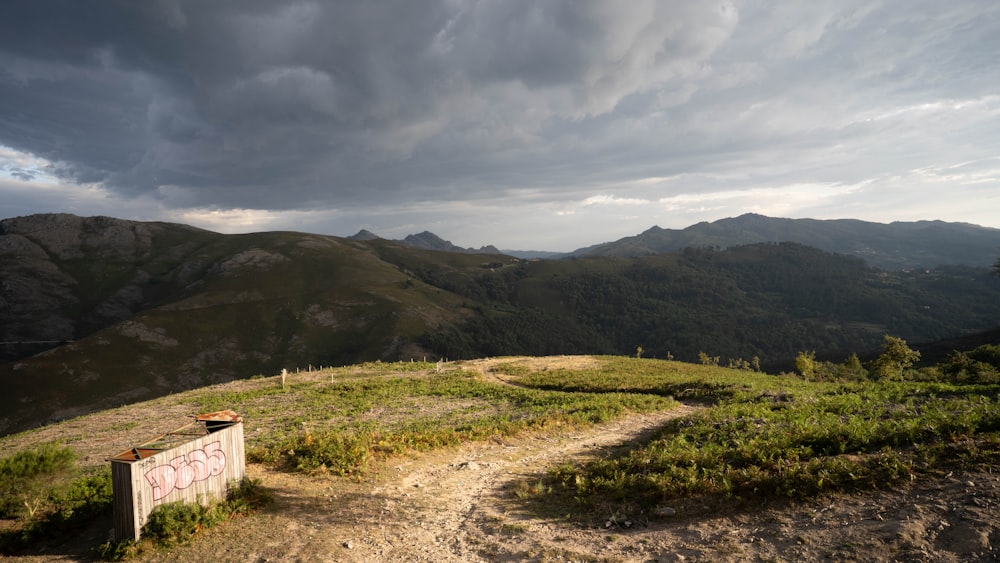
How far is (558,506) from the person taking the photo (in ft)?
43.2

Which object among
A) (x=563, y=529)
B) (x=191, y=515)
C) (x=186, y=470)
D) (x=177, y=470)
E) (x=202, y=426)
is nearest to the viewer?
(x=563, y=529)

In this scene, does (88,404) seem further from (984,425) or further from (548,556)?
(984,425)

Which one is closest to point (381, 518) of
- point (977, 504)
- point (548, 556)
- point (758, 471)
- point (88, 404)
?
point (548, 556)

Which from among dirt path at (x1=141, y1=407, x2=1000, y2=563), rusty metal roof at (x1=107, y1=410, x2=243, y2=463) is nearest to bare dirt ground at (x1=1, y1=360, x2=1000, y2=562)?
dirt path at (x1=141, y1=407, x2=1000, y2=563)

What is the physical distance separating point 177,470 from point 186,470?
0.78 ft

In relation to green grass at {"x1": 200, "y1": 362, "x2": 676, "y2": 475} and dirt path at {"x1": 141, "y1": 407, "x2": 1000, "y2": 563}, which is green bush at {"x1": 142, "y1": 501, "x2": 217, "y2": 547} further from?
green grass at {"x1": 200, "y1": 362, "x2": 676, "y2": 475}

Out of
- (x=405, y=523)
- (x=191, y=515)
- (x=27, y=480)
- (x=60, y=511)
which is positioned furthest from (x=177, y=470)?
(x=405, y=523)

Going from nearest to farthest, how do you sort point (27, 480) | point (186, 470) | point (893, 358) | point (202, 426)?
point (186, 470) → point (27, 480) → point (202, 426) → point (893, 358)

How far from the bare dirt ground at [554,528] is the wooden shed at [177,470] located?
1318 millimetres

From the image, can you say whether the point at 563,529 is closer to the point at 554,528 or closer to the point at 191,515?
the point at 554,528

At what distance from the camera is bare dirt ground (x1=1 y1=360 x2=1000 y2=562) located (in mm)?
8656

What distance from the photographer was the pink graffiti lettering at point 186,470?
11641mm

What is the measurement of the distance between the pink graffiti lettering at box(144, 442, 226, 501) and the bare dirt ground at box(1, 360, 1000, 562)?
1582 mm

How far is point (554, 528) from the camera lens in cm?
1170
